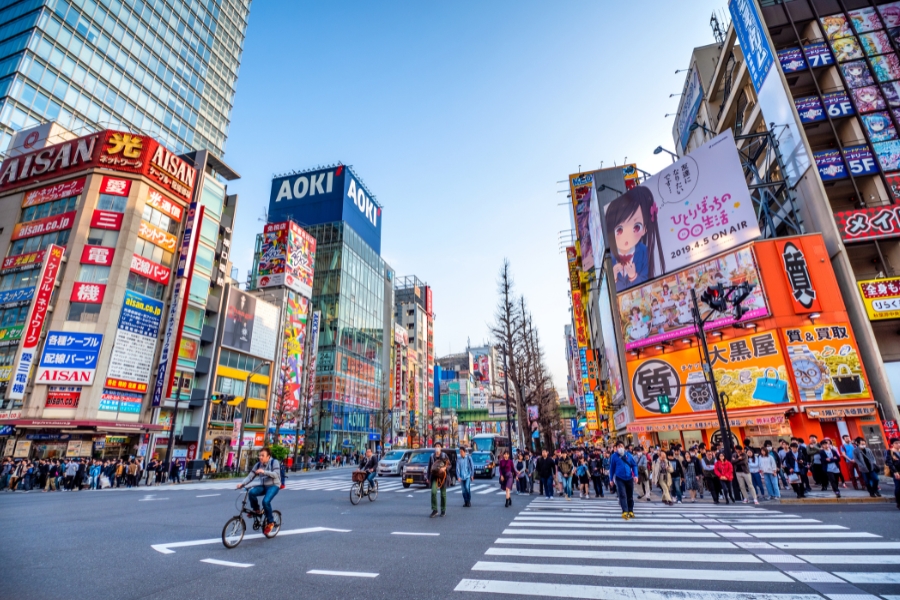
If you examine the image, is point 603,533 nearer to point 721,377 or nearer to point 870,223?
point 721,377

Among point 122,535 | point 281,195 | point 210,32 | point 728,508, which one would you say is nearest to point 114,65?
point 210,32

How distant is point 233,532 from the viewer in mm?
7449

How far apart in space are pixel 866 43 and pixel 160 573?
43751 millimetres

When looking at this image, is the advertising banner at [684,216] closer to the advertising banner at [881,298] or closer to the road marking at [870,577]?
the advertising banner at [881,298]

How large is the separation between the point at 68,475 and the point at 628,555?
2826 centimetres

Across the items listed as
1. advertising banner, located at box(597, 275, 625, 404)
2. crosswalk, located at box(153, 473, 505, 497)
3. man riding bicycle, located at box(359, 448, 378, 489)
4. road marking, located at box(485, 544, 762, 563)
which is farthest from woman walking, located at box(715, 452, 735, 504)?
advertising banner, located at box(597, 275, 625, 404)

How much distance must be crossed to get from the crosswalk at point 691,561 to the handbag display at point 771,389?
15861 millimetres

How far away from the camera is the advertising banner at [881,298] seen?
75.3ft

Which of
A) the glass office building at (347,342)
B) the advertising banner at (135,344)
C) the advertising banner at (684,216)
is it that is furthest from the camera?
the glass office building at (347,342)

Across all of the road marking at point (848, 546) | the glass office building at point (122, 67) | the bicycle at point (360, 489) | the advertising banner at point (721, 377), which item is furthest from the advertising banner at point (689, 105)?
the glass office building at point (122, 67)

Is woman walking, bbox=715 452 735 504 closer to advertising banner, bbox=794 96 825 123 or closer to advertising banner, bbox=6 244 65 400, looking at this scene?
advertising banner, bbox=794 96 825 123

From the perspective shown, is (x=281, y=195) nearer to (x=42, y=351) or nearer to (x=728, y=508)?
(x=42, y=351)

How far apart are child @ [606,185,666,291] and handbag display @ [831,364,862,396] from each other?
1137 cm

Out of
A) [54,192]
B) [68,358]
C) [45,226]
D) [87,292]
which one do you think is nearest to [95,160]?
[54,192]
